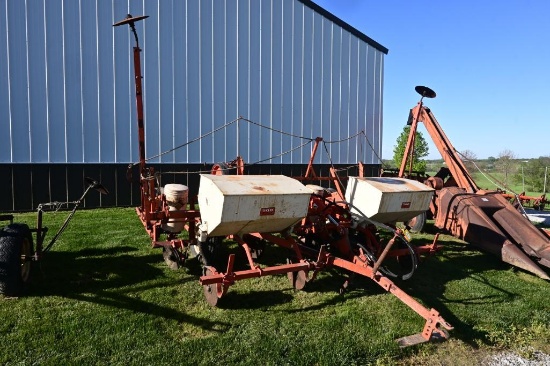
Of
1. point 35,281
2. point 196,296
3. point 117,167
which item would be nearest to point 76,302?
point 35,281

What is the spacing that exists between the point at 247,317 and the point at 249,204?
1.26 metres

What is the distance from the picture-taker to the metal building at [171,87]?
10500 mm

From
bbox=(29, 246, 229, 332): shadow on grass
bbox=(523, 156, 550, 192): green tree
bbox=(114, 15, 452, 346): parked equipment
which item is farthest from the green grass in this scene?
bbox=(523, 156, 550, 192): green tree

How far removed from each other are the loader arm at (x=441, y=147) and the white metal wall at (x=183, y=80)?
4774 millimetres

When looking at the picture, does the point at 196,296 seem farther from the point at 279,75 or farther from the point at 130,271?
the point at 279,75

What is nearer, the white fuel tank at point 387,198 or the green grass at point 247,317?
the green grass at point 247,317

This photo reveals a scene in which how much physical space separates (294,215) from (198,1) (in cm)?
978

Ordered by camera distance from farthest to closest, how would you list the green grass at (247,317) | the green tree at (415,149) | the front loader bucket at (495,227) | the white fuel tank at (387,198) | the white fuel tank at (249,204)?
the green tree at (415,149)
the front loader bucket at (495,227)
the white fuel tank at (387,198)
the white fuel tank at (249,204)
the green grass at (247,317)

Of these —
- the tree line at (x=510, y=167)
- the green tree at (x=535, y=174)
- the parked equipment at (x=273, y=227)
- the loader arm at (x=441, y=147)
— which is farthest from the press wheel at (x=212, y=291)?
the green tree at (x=535, y=174)

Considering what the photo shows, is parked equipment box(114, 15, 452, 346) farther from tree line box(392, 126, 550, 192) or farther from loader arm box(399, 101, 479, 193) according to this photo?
tree line box(392, 126, 550, 192)

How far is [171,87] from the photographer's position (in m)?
12.2

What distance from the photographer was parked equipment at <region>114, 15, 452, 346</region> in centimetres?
455

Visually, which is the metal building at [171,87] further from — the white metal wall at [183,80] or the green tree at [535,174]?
the green tree at [535,174]

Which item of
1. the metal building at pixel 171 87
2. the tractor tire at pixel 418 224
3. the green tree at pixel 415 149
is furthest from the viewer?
the green tree at pixel 415 149
